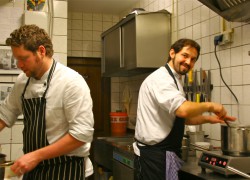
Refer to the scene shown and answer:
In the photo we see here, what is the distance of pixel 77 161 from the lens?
1495mm

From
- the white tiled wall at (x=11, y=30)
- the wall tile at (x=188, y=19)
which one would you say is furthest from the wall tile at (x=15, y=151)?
the wall tile at (x=188, y=19)

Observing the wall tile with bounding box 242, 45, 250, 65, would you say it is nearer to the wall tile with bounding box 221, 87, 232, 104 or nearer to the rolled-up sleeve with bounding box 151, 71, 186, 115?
the wall tile with bounding box 221, 87, 232, 104

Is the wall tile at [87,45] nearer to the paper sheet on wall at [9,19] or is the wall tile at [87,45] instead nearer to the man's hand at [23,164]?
the paper sheet on wall at [9,19]

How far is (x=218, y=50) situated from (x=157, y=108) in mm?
850

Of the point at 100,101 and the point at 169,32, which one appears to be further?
the point at 100,101

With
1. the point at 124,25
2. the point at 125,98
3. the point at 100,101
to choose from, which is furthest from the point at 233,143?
the point at 100,101

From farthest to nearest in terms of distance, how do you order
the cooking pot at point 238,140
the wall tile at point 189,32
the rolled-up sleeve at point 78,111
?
the wall tile at point 189,32 → the cooking pot at point 238,140 → the rolled-up sleeve at point 78,111

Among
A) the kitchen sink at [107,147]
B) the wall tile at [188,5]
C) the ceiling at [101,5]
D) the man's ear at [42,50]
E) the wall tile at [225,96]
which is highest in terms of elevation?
the ceiling at [101,5]

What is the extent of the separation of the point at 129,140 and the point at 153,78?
5.22ft

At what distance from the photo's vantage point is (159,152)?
1900mm

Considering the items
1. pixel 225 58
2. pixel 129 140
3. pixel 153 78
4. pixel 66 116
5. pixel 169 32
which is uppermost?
pixel 169 32

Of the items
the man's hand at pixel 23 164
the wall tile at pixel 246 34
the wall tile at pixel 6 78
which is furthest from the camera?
the wall tile at pixel 6 78

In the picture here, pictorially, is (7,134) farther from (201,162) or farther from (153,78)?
(201,162)

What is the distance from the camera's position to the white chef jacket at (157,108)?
1791mm
